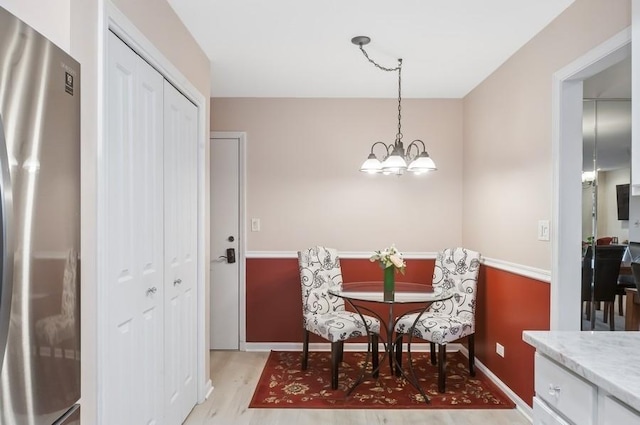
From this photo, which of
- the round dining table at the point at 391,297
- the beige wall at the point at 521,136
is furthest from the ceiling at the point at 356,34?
the round dining table at the point at 391,297

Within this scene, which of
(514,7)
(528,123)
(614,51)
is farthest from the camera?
(528,123)

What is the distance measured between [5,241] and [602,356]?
1597 millimetres

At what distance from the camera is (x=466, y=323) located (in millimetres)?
3203

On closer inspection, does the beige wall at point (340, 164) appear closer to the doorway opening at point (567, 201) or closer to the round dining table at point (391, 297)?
the round dining table at point (391, 297)

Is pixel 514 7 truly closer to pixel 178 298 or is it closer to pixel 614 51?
pixel 614 51

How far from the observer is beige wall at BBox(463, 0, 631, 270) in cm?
222

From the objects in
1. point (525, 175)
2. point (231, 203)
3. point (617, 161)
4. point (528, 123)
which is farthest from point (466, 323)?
point (231, 203)

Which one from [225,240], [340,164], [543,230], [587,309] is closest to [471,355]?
[587,309]

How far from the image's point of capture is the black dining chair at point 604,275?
310 centimetres

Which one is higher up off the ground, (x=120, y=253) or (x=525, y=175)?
(x=525, y=175)

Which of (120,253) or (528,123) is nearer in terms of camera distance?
(120,253)

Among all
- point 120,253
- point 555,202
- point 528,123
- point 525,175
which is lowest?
point 120,253

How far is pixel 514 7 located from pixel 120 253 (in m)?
2.44

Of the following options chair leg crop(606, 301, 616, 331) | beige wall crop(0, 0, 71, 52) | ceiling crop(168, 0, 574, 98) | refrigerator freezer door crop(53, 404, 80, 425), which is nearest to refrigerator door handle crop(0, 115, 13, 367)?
refrigerator freezer door crop(53, 404, 80, 425)
